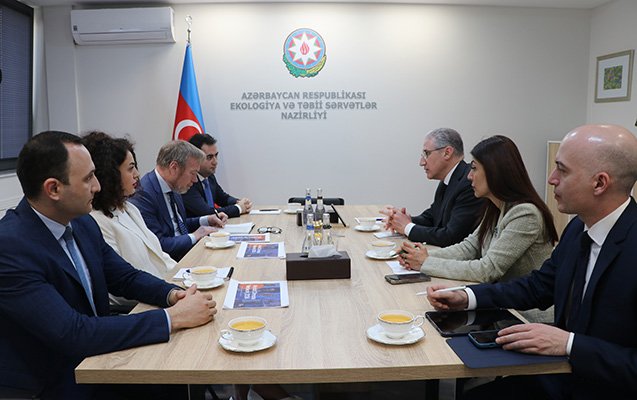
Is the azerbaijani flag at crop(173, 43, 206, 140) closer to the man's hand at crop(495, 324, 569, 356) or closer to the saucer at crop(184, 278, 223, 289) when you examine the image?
the saucer at crop(184, 278, 223, 289)

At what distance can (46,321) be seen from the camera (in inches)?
54.1

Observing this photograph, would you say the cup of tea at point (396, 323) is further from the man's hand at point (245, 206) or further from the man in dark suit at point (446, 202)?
the man's hand at point (245, 206)

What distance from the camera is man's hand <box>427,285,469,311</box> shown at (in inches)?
68.4

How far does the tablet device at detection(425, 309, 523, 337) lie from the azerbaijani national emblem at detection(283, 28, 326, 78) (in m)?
4.04

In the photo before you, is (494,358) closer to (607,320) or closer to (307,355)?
(607,320)

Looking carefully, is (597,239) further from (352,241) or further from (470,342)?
(352,241)

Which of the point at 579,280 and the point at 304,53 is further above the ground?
the point at 304,53

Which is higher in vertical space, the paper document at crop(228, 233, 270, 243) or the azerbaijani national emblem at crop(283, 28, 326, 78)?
the azerbaijani national emblem at crop(283, 28, 326, 78)

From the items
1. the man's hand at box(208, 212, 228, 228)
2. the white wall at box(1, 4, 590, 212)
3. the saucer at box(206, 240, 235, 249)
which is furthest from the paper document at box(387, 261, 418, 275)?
the white wall at box(1, 4, 590, 212)

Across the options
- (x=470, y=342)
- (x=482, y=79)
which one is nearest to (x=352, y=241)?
(x=470, y=342)

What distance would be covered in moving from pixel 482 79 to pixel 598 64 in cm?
121

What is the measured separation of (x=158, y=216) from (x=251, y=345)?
5.95 ft

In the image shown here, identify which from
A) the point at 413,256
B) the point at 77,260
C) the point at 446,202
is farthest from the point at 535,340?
the point at 446,202

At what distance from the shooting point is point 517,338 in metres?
1.37
